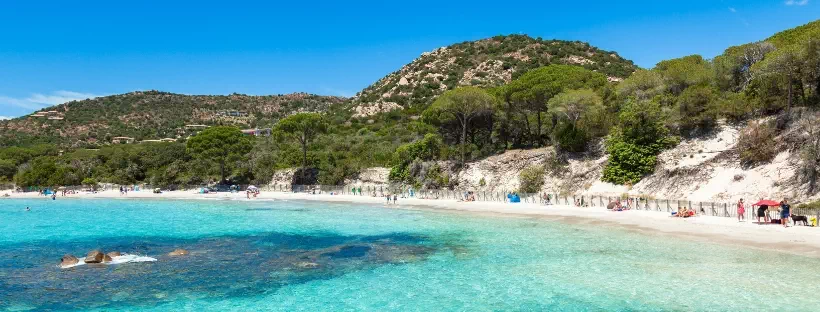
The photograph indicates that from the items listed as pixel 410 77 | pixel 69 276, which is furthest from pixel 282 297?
pixel 410 77

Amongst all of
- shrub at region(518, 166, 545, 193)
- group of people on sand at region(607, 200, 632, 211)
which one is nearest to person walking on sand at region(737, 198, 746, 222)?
group of people on sand at region(607, 200, 632, 211)

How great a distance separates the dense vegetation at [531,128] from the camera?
3650cm

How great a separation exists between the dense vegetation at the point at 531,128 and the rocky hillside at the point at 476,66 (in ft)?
33.0

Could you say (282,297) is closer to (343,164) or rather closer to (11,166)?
(343,164)

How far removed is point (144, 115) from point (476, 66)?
270 feet

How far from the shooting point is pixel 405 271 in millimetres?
18094

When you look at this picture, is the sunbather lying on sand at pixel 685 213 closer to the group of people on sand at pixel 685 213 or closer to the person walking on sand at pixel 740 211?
the group of people on sand at pixel 685 213

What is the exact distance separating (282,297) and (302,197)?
117ft

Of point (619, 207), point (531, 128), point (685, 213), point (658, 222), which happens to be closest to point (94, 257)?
point (658, 222)

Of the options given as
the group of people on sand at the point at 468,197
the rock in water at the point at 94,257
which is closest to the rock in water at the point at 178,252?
the rock in water at the point at 94,257

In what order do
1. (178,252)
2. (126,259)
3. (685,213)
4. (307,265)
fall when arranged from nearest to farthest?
(307,265) < (126,259) < (178,252) < (685,213)

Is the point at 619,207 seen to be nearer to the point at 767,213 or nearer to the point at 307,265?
the point at 767,213

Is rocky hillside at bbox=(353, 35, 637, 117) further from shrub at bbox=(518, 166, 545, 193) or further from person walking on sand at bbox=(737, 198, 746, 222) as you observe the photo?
person walking on sand at bbox=(737, 198, 746, 222)

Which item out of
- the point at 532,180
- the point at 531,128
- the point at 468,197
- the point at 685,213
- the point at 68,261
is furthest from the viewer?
the point at 531,128
